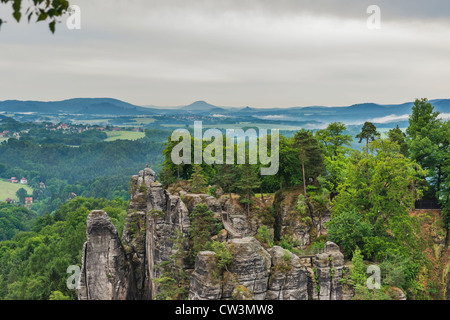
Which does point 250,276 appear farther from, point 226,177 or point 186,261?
point 226,177

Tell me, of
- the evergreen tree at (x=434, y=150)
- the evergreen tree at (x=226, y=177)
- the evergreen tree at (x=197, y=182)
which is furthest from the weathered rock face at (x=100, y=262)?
the evergreen tree at (x=434, y=150)

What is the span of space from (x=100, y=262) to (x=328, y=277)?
16730 millimetres

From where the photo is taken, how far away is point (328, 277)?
94.1ft

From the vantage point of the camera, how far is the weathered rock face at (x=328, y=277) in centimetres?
2859

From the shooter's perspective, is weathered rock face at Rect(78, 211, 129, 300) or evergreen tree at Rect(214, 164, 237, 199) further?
evergreen tree at Rect(214, 164, 237, 199)

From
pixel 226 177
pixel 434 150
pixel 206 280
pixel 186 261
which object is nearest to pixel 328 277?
pixel 206 280

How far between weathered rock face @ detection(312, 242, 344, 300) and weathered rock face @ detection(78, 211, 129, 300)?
15014mm

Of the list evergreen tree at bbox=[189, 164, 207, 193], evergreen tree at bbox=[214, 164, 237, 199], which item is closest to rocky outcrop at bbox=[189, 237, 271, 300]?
evergreen tree at bbox=[189, 164, 207, 193]

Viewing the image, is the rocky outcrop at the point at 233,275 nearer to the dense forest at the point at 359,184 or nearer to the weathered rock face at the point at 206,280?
the weathered rock face at the point at 206,280

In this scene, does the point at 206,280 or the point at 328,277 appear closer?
the point at 206,280

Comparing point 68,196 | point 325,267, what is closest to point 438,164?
point 325,267

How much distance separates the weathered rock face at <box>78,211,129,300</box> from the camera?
32.0 metres

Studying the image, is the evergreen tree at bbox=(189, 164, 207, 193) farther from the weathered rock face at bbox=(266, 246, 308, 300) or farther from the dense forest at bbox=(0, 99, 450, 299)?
the weathered rock face at bbox=(266, 246, 308, 300)
